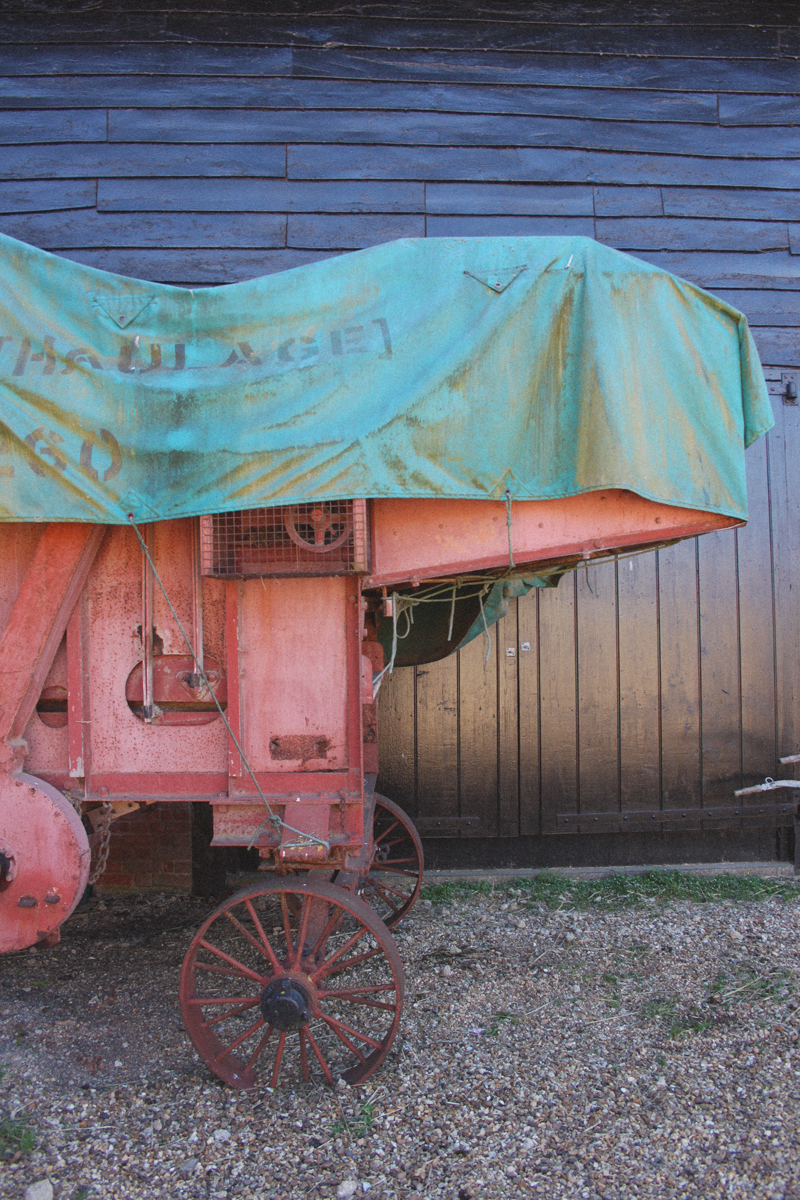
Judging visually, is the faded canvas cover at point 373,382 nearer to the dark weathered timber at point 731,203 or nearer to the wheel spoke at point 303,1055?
the wheel spoke at point 303,1055

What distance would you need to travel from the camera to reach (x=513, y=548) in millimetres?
2758

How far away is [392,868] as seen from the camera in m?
4.66

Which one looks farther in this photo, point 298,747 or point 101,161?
point 101,161

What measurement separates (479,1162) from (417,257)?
10.8 feet

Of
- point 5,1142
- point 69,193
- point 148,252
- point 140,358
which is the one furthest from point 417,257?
point 5,1142

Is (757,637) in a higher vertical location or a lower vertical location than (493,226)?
lower

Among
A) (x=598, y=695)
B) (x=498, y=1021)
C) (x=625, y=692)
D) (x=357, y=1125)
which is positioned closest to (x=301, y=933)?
(x=357, y=1125)

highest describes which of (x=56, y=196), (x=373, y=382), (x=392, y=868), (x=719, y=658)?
(x=56, y=196)

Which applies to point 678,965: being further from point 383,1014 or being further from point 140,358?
point 140,358

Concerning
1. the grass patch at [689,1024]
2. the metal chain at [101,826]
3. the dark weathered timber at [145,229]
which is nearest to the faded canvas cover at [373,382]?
the metal chain at [101,826]

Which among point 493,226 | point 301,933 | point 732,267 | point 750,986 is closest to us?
point 301,933

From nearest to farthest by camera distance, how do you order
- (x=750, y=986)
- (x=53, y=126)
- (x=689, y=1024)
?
(x=689, y=1024) < (x=750, y=986) < (x=53, y=126)

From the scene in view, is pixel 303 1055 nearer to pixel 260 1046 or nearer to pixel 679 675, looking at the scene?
pixel 260 1046

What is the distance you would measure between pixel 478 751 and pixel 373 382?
282cm
